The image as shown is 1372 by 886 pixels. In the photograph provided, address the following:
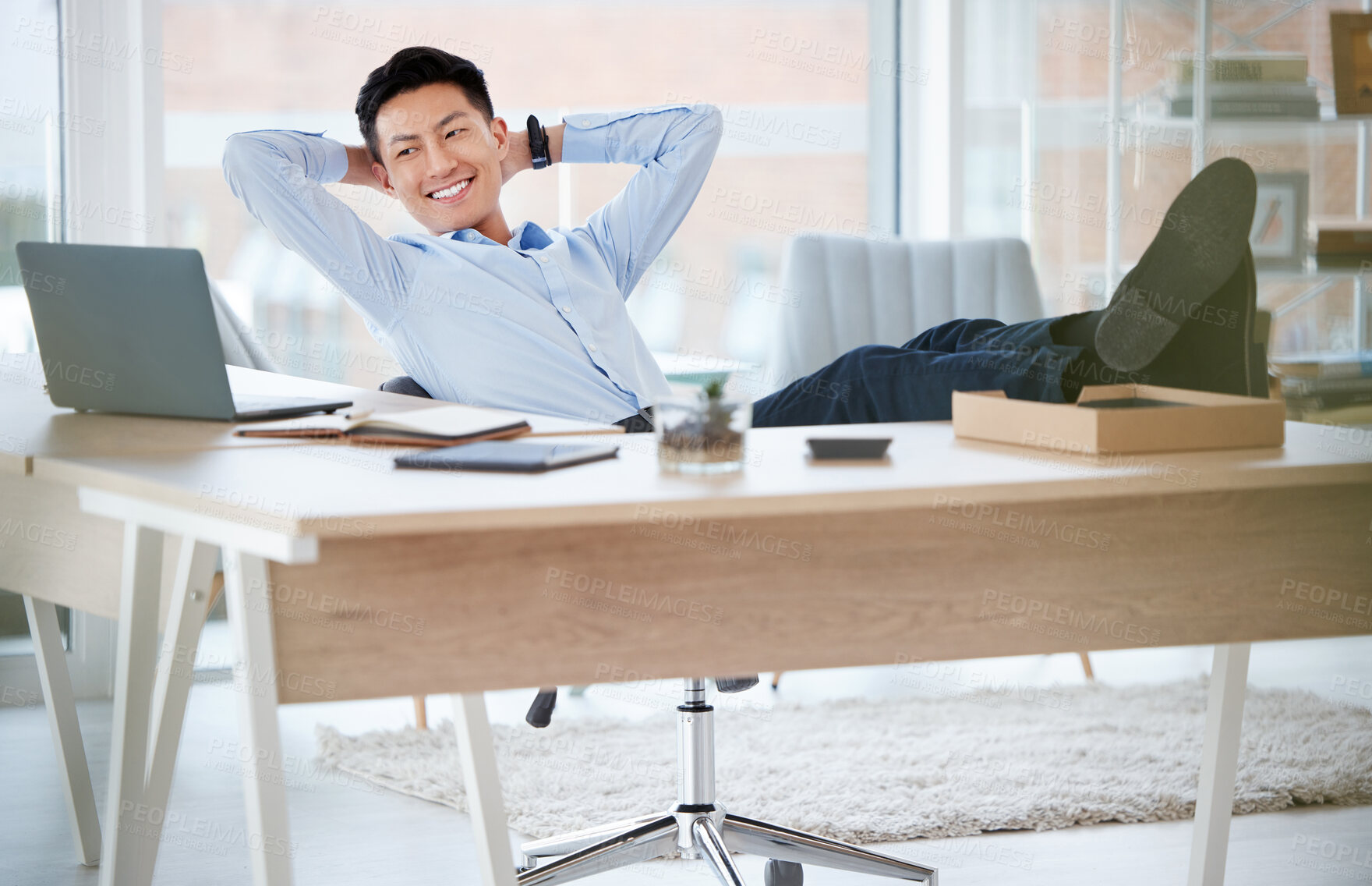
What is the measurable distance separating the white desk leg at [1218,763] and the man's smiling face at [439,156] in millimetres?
1302

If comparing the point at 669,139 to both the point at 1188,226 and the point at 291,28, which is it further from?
the point at 291,28

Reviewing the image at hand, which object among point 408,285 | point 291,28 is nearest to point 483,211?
point 408,285

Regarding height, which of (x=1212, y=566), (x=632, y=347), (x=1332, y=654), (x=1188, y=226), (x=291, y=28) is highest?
(x=291, y=28)

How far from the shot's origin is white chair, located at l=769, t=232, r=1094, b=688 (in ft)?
9.11

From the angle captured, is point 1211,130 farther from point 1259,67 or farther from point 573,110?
point 573,110

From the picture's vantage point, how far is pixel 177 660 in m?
1.36

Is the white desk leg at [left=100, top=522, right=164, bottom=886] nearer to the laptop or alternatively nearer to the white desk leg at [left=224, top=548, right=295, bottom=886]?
the laptop

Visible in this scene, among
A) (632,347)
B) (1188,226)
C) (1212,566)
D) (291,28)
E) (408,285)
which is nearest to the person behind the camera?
(1212,566)

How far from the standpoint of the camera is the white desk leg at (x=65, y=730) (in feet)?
6.61

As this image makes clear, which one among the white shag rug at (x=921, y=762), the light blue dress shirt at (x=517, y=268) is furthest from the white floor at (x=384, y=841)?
the light blue dress shirt at (x=517, y=268)

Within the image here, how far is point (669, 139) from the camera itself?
2.31 meters

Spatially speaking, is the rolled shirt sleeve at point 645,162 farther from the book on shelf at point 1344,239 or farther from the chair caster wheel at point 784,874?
the book on shelf at point 1344,239

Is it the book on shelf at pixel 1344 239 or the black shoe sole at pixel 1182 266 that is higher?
the book on shelf at pixel 1344 239

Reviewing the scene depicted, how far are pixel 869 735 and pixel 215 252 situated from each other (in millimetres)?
1889
